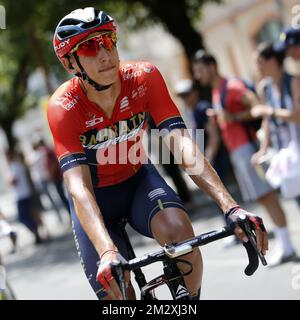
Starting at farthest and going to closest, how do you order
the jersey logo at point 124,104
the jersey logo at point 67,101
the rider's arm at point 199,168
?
the jersey logo at point 124,104, the jersey logo at point 67,101, the rider's arm at point 199,168

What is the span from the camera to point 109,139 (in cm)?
461

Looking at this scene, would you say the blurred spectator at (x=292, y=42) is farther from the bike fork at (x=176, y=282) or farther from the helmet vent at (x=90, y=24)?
the bike fork at (x=176, y=282)

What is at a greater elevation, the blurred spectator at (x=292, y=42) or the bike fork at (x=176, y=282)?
the blurred spectator at (x=292, y=42)

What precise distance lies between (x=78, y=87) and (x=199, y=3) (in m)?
15.6

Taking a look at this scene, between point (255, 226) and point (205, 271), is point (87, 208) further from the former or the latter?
point (205, 271)

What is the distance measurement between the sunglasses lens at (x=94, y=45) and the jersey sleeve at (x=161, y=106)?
0.35 m

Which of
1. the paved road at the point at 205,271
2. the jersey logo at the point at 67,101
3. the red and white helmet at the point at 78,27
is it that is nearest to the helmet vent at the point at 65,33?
the red and white helmet at the point at 78,27

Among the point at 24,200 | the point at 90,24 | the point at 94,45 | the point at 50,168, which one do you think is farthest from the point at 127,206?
the point at 50,168

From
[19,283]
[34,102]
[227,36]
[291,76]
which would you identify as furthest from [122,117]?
[227,36]

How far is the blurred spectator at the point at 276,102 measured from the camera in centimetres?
751

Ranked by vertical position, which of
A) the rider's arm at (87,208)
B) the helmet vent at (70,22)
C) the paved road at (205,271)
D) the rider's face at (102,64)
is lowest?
the paved road at (205,271)

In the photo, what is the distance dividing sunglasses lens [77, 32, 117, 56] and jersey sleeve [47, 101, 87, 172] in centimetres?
34
